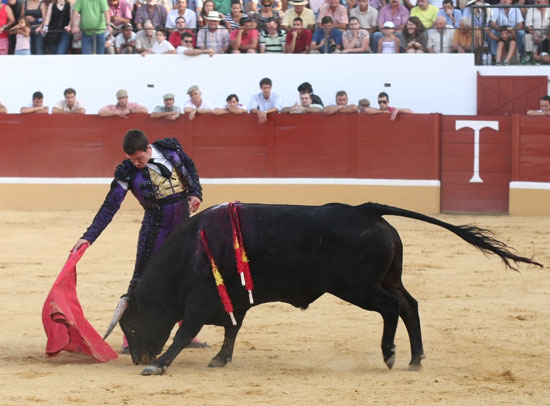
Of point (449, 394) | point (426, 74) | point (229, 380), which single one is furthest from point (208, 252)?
point (426, 74)

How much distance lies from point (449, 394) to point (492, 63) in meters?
8.75

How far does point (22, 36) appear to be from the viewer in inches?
517

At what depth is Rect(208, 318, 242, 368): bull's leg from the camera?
5133 mm

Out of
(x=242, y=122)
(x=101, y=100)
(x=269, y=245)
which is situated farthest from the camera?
(x=101, y=100)

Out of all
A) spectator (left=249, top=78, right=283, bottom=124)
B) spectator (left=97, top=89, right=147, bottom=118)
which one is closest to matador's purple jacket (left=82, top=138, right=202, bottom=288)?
spectator (left=249, top=78, right=283, bottom=124)

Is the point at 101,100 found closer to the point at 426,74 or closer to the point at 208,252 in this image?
the point at 426,74

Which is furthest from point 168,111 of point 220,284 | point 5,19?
point 220,284

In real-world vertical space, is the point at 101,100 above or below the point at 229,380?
above

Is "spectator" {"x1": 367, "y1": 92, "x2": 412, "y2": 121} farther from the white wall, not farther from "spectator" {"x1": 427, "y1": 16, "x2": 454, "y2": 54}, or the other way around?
"spectator" {"x1": 427, "y1": 16, "x2": 454, "y2": 54}

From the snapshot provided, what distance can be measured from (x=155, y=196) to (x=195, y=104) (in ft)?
22.2

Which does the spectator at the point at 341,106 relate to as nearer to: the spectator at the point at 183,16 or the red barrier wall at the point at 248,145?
the red barrier wall at the point at 248,145

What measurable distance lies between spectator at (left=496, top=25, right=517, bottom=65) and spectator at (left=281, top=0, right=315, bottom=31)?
225 centimetres

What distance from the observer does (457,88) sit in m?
12.7

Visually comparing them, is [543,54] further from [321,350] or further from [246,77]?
[321,350]
